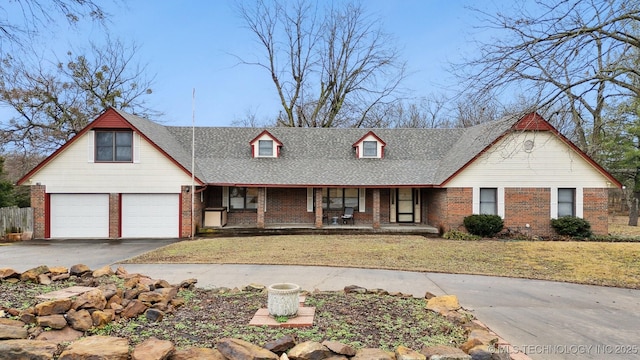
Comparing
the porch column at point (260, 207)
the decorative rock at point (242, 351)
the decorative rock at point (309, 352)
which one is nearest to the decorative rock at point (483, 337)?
the decorative rock at point (309, 352)

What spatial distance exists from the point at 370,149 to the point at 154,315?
57.6 feet

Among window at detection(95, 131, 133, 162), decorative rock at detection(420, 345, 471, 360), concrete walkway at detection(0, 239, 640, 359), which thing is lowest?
concrete walkway at detection(0, 239, 640, 359)

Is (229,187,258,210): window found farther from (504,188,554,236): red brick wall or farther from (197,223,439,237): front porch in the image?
(504,188,554,236): red brick wall

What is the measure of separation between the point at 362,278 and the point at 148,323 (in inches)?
209

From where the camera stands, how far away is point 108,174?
17.4 metres

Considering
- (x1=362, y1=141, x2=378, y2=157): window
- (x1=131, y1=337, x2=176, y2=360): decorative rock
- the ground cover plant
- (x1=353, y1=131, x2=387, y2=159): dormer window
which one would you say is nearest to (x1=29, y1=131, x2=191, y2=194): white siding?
(x1=353, y1=131, x2=387, y2=159): dormer window

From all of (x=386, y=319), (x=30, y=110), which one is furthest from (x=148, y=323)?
(x=30, y=110)

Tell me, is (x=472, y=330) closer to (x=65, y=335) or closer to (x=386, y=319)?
(x=386, y=319)

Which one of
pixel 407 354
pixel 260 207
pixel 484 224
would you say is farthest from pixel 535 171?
pixel 407 354

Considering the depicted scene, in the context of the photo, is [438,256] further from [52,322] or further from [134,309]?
[52,322]

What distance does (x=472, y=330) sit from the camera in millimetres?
4996

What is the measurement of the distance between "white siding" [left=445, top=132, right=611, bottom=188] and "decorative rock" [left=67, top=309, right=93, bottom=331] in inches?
630

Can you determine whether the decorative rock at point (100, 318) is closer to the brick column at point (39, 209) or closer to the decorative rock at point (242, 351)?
the decorative rock at point (242, 351)

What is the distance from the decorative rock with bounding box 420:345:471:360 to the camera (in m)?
3.97
